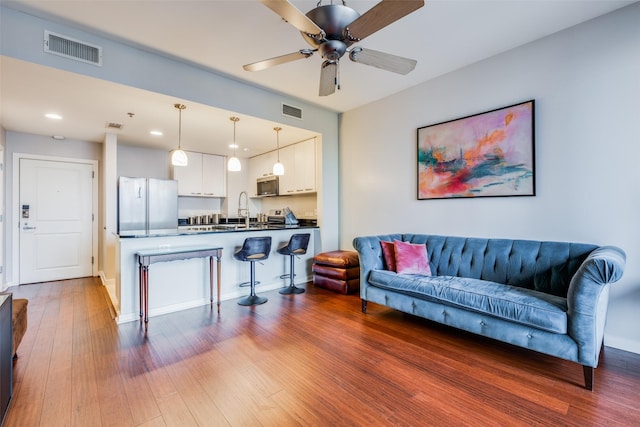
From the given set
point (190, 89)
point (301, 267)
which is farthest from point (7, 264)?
point (301, 267)

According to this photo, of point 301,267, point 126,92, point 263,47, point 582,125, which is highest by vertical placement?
point 263,47

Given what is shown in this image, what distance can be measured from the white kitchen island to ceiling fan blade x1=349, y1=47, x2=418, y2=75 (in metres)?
2.61

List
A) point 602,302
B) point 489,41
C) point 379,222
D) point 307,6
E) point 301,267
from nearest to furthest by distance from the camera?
point 602,302 → point 307,6 → point 489,41 → point 379,222 → point 301,267

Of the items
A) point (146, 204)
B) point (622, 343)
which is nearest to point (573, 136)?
point (622, 343)

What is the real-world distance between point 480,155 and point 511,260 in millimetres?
1184

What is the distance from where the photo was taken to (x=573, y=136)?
2689 mm

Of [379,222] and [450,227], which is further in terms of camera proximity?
[379,222]

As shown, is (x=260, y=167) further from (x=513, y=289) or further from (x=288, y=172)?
(x=513, y=289)

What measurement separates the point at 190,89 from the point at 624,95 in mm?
4119

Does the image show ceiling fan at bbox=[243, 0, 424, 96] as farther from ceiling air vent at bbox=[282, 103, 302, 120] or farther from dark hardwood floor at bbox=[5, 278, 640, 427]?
dark hardwood floor at bbox=[5, 278, 640, 427]

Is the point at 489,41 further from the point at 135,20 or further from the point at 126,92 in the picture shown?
the point at 126,92

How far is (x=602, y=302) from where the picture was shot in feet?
6.79

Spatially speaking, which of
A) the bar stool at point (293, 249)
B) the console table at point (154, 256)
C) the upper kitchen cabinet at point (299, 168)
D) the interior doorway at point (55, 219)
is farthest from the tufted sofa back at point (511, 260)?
the interior doorway at point (55, 219)

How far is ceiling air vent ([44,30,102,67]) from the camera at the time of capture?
2.51 meters
